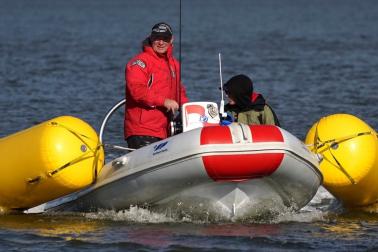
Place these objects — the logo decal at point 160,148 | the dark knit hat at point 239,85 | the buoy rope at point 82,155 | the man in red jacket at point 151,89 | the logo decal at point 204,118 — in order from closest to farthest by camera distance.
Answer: the logo decal at point 160,148, the buoy rope at point 82,155, the dark knit hat at point 239,85, the logo decal at point 204,118, the man in red jacket at point 151,89

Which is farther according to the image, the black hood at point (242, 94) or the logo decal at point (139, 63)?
the logo decal at point (139, 63)

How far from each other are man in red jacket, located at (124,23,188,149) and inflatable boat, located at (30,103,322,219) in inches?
13.0


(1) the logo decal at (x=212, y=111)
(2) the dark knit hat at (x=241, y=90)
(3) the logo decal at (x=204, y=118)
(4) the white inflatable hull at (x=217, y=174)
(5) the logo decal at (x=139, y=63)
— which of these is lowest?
(4) the white inflatable hull at (x=217, y=174)

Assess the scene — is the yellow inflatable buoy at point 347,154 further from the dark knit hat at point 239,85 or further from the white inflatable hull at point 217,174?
the dark knit hat at point 239,85

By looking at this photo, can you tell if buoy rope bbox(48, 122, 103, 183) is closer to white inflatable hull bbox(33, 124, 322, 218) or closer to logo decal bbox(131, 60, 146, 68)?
white inflatable hull bbox(33, 124, 322, 218)

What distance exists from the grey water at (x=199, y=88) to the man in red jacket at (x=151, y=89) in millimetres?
748

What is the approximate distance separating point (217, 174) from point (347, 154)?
1.47 meters

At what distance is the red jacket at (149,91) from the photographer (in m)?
9.99

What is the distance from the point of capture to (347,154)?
32.8 feet

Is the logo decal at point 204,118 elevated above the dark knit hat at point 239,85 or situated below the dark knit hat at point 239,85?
below

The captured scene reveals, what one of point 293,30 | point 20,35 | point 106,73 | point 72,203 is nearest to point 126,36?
point 20,35

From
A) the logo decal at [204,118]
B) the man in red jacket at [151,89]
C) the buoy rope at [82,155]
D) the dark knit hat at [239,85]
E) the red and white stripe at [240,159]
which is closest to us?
the red and white stripe at [240,159]

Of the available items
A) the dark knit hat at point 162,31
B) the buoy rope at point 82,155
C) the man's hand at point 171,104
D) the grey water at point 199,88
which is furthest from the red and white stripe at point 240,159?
the dark knit hat at point 162,31

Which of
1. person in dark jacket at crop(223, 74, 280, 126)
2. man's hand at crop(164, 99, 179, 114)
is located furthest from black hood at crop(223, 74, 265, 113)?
man's hand at crop(164, 99, 179, 114)
